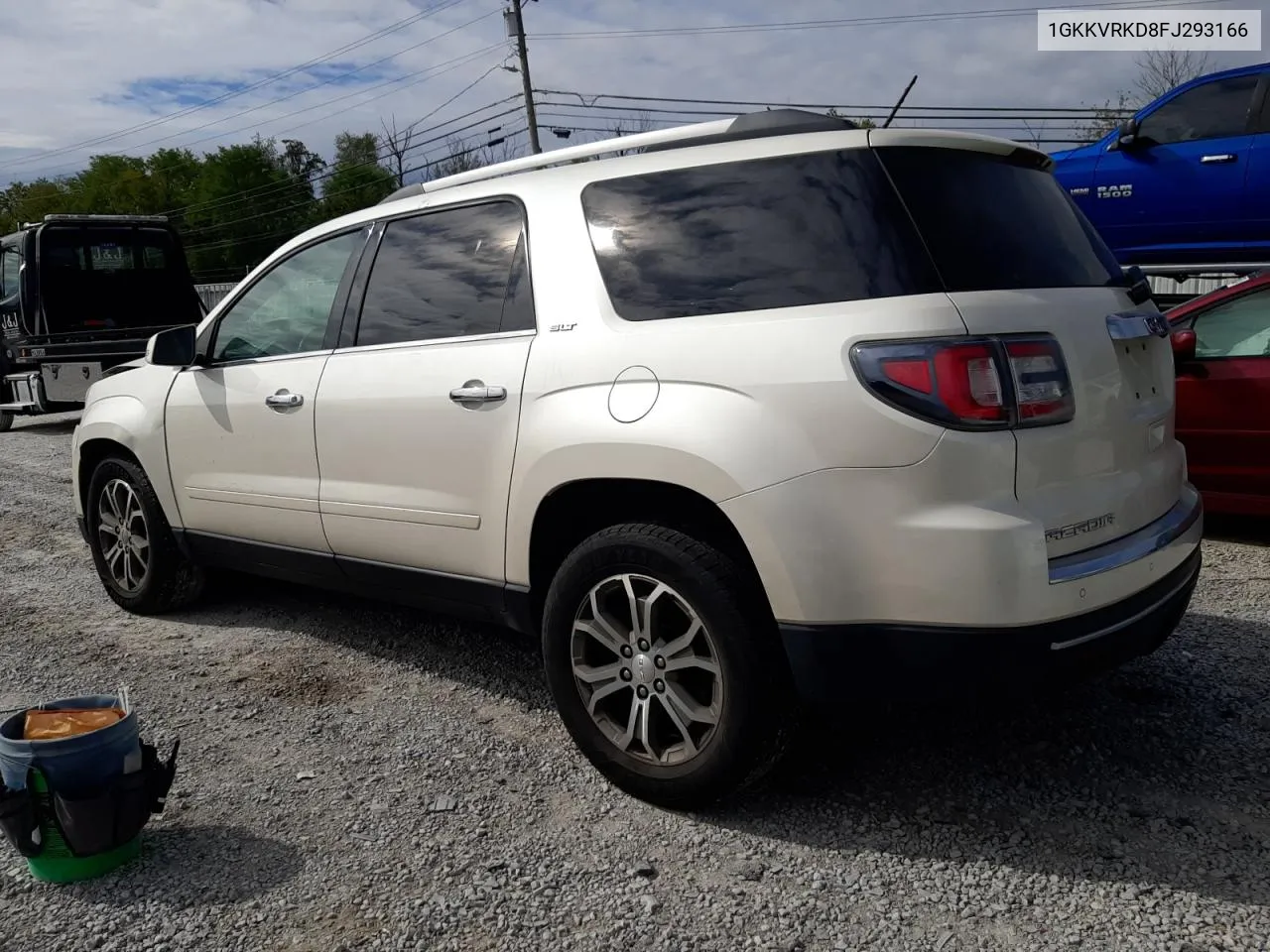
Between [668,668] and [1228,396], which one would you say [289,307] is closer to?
[668,668]

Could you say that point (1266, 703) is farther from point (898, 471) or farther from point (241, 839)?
point (241, 839)

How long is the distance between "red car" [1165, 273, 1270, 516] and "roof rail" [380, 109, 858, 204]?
338 centimetres

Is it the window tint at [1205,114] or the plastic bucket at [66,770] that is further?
the window tint at [1205,114]

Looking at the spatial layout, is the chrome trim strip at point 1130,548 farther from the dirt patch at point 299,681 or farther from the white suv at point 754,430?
the dirt patch at point 299,681

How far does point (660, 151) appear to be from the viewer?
3174 millimetres

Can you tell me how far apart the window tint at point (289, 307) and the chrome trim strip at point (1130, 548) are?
9.14 feet

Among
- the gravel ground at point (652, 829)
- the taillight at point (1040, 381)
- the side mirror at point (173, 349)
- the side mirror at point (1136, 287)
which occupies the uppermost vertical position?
the side mirror at point (173, 349)

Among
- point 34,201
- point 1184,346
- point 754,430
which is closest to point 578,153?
point 754,430

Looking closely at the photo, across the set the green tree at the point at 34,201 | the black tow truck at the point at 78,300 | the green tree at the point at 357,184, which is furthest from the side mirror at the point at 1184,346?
the green tree at the point at 34,201

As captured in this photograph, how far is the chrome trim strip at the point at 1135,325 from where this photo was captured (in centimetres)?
279

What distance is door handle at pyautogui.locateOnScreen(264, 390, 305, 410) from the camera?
3.97 metres

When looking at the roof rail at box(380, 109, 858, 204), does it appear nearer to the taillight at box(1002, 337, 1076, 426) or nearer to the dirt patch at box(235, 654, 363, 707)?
the taillight at box(1002, 337, 1076, 426)

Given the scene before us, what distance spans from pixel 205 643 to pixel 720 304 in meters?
3.05

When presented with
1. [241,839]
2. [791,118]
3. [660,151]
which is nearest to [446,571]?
[241,839]
